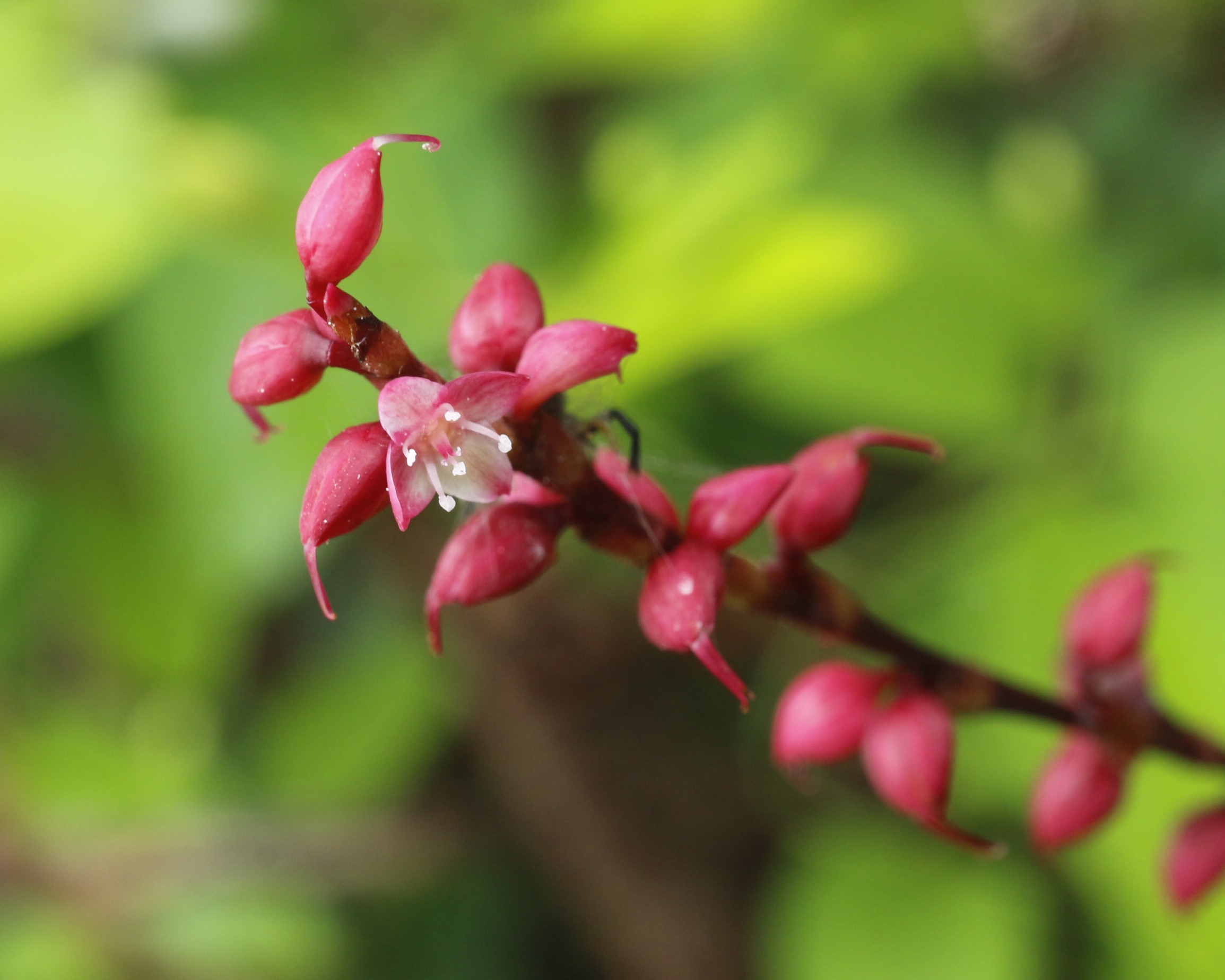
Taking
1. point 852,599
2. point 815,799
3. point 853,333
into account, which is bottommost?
point 815,799

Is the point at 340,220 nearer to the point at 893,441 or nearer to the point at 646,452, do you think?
the point at 893,441

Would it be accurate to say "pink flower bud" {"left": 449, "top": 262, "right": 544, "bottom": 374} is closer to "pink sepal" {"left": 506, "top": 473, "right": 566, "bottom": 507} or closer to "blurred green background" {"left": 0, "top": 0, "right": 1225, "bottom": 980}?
"pink sepal" {"left": 506, "top": 473, "right": 566, "bottom": 507}

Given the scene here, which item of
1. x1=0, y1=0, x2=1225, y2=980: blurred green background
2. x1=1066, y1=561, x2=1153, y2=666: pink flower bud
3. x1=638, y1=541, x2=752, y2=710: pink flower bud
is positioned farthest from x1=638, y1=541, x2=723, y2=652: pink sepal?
x1=0, y1=0, x2=1225, y2=980: blurred green background

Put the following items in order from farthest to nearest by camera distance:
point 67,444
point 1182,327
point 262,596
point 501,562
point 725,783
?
point 725,783 < point 67,444 < point 262,596 < point 1182,327 < point 501,562

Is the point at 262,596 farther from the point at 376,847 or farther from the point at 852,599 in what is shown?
the point at 852,599

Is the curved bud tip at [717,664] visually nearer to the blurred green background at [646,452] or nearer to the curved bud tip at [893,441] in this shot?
the curved bud tip at [893,441]

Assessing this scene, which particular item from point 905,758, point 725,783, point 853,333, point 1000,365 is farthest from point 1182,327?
point 905,758
